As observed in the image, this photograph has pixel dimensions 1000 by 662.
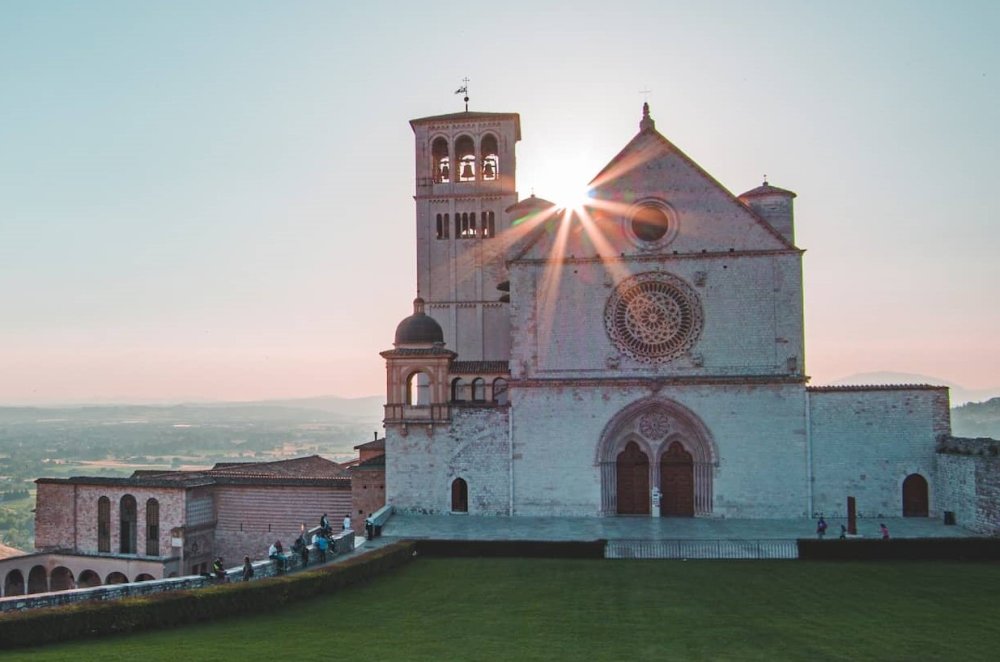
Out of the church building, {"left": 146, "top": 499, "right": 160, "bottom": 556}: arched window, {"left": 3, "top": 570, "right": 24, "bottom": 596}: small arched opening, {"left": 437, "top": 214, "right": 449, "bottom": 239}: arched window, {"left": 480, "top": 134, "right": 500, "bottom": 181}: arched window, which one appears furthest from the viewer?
{"left": 480, "top": 134, "right": 500, "bottom": 181}: arched window

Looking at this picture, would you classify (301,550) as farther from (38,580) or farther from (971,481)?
(971,481)

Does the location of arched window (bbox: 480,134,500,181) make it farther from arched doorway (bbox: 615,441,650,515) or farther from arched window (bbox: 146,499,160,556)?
arched window (bbox: 146,499,160,556)

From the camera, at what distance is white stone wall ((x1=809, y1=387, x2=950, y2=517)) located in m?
34.3

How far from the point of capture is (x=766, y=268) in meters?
35.4

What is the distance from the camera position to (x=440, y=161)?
171 feet

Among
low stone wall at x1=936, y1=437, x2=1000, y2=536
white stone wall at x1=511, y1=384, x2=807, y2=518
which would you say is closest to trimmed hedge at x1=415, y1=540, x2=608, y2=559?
white stone wall at x1=511, y1=384, x2=807, y2=518

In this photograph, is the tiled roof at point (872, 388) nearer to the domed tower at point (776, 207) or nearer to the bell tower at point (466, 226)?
the domed tower at point (776, 207)

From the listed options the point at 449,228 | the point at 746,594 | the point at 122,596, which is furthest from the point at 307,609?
the point at 449,228

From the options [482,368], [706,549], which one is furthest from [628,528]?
[482,368]

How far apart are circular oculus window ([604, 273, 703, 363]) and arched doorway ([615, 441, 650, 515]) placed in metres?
4.04

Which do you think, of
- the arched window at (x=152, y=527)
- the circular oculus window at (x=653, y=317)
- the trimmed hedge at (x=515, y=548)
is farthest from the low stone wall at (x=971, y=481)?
the arched window at (x=152, y=527)

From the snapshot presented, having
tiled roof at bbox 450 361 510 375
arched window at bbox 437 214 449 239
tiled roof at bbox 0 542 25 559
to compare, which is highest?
arched window at bbox 437 214 449 239

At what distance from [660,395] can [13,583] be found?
29.5 meters

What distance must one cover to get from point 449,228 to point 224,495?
19.8 meters
